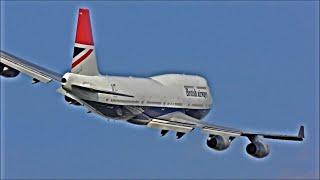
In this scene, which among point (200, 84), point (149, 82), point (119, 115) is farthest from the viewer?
point (200, 84)

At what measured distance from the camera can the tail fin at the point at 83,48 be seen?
230ft

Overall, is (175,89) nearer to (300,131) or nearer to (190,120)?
(190,120)

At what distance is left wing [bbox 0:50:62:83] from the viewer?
7050cm

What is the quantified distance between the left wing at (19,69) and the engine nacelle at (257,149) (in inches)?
608

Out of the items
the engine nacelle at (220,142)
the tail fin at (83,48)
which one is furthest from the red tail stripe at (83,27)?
the engine nacelle at (220,142)

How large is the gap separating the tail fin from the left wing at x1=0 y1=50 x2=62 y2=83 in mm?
2236

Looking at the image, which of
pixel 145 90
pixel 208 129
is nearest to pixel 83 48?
pixel 145 90

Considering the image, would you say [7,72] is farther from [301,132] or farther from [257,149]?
[301,132]

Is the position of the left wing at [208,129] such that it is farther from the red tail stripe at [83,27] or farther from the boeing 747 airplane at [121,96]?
the red tail stripe at [83,27]

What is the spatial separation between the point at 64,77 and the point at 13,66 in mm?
3778

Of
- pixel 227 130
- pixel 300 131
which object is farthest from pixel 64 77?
pixel 300 131

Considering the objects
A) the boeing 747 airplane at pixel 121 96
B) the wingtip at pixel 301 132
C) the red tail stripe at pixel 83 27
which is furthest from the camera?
the wingtip at pixel 301 132

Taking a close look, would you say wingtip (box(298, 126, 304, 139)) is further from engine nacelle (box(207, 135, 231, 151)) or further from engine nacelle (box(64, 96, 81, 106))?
engine nacelle (box(64, 96, 81, 106))

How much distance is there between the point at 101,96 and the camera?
Answer: 74000 mm
